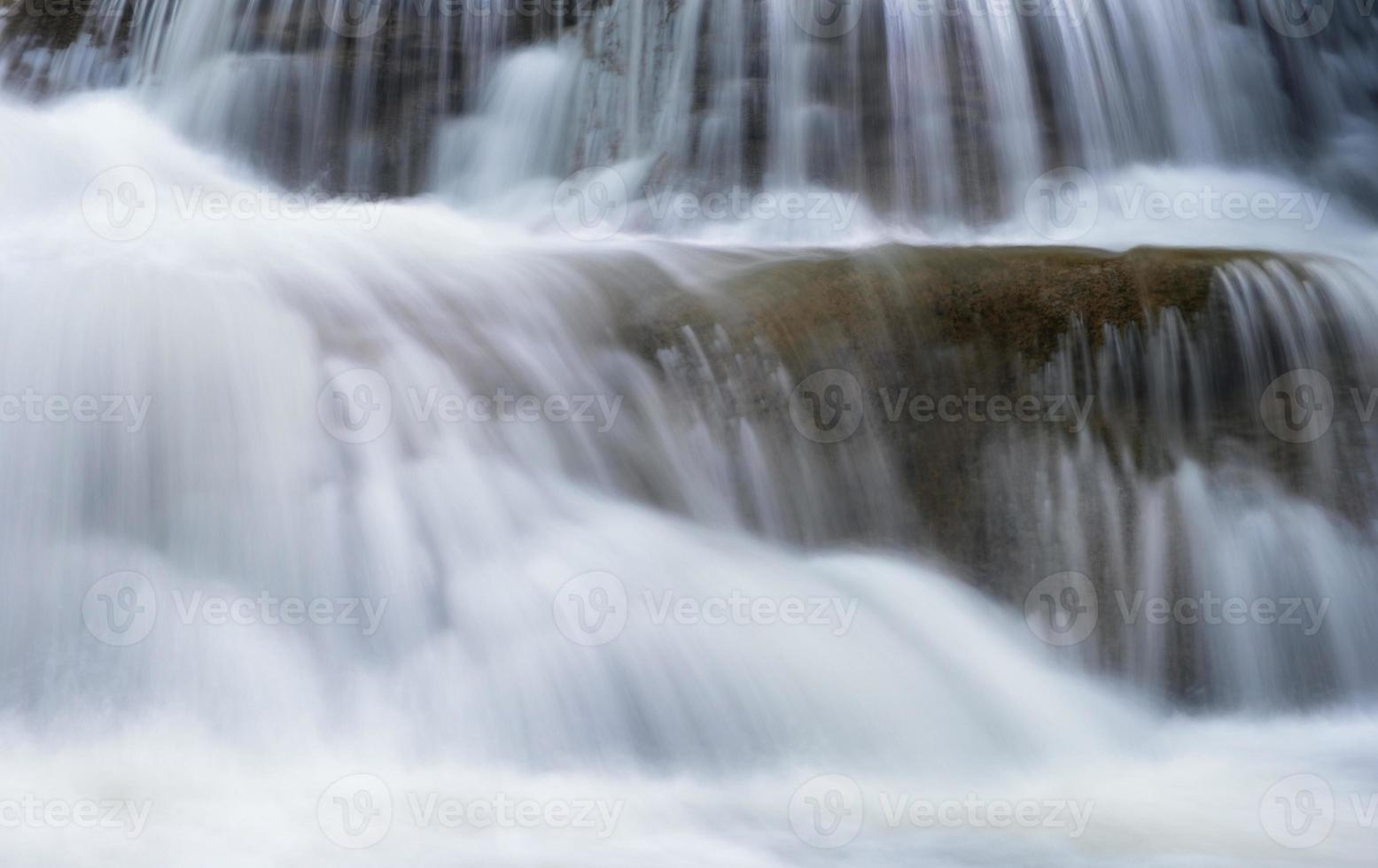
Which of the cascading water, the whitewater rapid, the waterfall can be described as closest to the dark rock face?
the cascading water

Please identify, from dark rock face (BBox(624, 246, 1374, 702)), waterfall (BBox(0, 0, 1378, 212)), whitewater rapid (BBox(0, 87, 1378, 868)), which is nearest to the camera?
whitewater rapid (BBox(0, 87, 1378, 868))

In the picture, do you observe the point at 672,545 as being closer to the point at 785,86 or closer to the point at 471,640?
the point at 471,640

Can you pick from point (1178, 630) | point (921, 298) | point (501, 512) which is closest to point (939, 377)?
point (921, 298)

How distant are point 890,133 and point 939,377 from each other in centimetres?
258

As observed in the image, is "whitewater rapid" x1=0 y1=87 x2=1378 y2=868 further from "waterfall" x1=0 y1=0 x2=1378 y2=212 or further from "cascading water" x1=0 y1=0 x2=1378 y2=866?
"waterfall" x1=0 y1=0 x2=1378 y2=212

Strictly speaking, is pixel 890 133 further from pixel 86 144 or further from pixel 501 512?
pixel 86 144

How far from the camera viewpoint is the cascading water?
12.8ft

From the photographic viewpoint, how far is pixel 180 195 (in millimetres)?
7180

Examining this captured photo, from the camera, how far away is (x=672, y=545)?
15.5 feet

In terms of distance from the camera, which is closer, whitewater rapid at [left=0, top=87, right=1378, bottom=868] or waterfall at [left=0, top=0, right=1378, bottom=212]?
whitewater rapid at [left=0, top=87, right=1378, bottom=868]

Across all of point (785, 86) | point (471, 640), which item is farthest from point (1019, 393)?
point (785, 86)

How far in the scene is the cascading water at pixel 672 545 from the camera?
12.8 feet

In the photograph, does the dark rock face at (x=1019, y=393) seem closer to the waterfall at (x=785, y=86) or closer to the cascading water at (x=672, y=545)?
the cascading water at (x=672, y=545)

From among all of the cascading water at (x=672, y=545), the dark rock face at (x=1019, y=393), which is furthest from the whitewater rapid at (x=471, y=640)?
the dark rock face at (x=1019, y=393)
